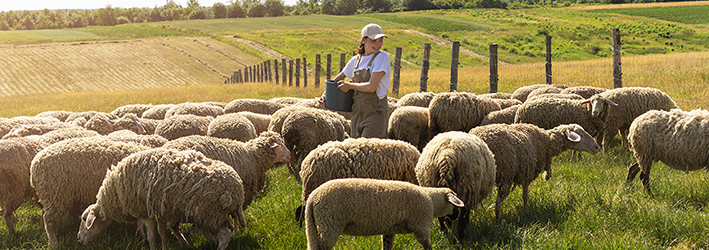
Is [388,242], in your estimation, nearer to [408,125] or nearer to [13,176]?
[408,125]

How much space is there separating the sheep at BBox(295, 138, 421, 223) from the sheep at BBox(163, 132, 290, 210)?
859mm

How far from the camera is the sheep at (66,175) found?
5027 mm

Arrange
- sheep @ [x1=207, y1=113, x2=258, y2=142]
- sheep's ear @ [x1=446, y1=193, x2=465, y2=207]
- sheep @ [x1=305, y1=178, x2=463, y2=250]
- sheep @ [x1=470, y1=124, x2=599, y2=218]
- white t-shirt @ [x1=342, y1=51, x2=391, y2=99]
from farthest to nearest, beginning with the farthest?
sheep @ [x1=207, y1=113, x2=258, y2=142]
white t-shirt @ [x1=342, y1=51, x2=391, y2=99]
sheep @ [x1=470, y1=124, x2=599, y2=218]
sheep's ear @ [x1=446, y1=193, x2=465, y2=207]
sheep @ [x1=305, y1=178, x2=463, y2=250]

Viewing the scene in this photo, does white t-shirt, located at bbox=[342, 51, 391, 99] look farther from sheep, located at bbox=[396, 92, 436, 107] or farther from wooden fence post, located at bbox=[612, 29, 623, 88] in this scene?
wooden fence post, located at bbox=[612, 29, 623, 88]

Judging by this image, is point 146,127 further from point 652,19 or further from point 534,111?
point 652,19

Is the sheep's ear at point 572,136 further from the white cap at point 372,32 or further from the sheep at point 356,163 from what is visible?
the white cap at point 372,32

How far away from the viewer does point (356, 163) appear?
487cm

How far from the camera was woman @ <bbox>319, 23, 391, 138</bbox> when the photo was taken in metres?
5.77

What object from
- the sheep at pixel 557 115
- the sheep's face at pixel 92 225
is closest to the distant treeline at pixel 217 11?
the sheep at pixel 557 115

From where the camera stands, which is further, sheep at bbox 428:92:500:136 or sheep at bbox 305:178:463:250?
sheep at bbox 428:92:500:136

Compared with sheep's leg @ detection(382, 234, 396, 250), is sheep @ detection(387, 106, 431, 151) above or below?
above

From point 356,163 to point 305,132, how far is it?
2.14 meters

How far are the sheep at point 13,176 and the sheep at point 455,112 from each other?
6.10 metres

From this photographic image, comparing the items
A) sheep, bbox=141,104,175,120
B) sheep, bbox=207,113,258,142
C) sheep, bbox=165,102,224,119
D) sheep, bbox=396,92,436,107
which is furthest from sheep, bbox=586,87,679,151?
sheep, bbox=141,104,175,120
